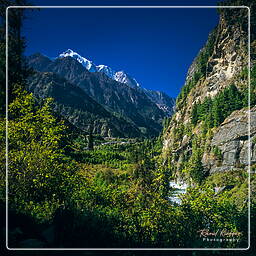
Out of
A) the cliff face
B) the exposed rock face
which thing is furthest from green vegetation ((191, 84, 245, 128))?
the exposed rock face

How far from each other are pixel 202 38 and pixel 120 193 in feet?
19.4

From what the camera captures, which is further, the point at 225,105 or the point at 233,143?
the point at 225,105

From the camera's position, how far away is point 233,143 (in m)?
45.0

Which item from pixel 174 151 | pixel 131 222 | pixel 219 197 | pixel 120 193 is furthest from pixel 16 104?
pixel 174 151

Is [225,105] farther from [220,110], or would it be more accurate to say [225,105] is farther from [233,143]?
[233,143]

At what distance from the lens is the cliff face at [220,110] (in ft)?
146

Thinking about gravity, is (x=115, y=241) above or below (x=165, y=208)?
below

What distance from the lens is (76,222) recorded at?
6359mm

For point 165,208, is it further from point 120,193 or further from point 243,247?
point 243,247

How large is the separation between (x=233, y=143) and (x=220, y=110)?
10.4 meters

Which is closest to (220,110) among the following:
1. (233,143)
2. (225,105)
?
(225,105)

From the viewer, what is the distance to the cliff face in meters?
44.6

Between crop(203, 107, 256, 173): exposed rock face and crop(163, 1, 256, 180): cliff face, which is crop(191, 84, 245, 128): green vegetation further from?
crop(203, 107, 256, 173): exposed rock face

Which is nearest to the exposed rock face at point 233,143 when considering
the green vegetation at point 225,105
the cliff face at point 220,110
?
the cliff face at point 220,110
